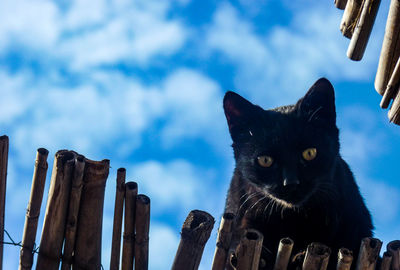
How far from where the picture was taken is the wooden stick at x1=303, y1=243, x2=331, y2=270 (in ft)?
8.42

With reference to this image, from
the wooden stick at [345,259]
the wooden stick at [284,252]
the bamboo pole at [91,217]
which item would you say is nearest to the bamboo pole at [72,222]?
the bamboo pole at [91,217]

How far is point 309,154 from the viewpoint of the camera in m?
3.48

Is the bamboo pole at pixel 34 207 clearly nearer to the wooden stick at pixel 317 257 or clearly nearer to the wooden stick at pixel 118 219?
the wooden stick at pixel 118 219

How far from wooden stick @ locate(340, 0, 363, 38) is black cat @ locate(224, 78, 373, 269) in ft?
1.53

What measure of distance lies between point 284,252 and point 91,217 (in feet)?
3.40

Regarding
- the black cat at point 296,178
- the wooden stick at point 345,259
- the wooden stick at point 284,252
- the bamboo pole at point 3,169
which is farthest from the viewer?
the black cat at point 296,178

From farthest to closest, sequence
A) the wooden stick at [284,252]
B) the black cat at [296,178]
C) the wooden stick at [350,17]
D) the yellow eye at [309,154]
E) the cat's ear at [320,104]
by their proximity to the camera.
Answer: the cat's ear at [320,104]
the yellow eye at [309,154]
the black cat at [296,178]
the wooden stick at [350,17]
the wooden stick at [284,252]

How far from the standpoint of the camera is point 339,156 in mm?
3770

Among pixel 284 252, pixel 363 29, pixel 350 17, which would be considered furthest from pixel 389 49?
pixel 284 252

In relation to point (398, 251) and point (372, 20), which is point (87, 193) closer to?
point (398, 251)

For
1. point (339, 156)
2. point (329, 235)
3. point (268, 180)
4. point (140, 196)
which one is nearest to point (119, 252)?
point (140, 196)

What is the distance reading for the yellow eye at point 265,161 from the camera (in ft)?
11.5

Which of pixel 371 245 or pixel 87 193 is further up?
pixel 87 193

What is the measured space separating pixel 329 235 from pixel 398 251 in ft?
2.50
